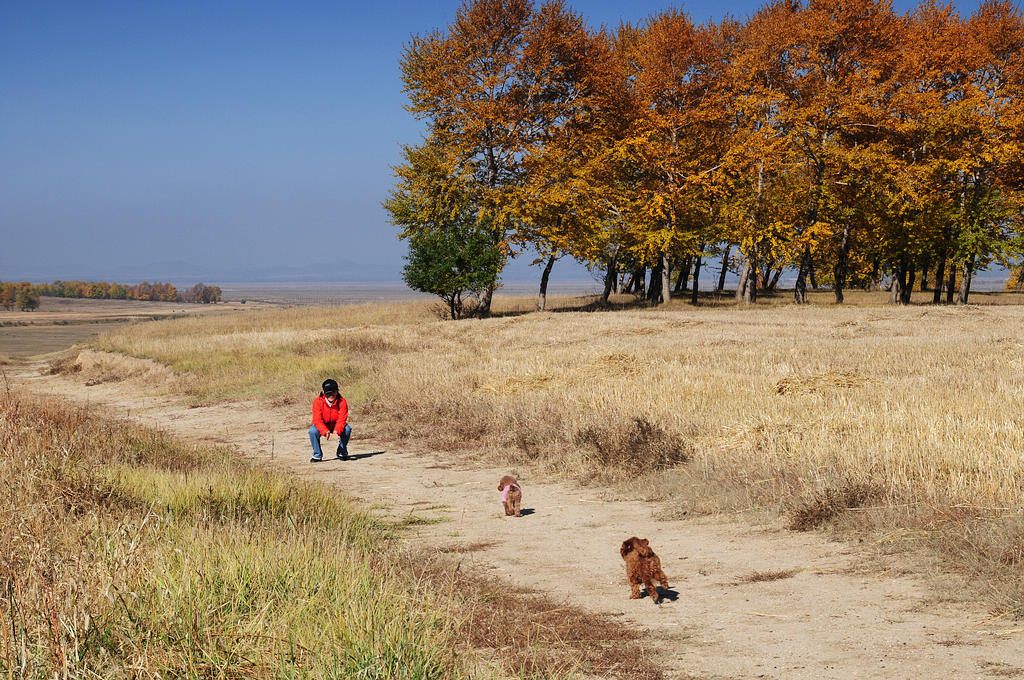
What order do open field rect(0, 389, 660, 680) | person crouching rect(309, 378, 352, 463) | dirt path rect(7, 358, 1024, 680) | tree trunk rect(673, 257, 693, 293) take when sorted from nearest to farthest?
1. open field rect(0, 389, 660, 680)
2. dirt path rect(7, 358, 1024, 680)
3. person crouching rect(309, 378, 352, 463)
4. tree trunk rect(673, 257, 693, 293)

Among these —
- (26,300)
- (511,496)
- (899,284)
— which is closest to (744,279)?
(899,284)

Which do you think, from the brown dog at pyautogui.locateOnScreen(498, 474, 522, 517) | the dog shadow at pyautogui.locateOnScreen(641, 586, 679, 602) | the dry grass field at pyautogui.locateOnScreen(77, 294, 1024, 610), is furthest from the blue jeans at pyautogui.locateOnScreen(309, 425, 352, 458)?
the dog shadow at pyautogui.locateOnScreen(641, 586, 679, 602)

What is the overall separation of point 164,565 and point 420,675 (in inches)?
72.8

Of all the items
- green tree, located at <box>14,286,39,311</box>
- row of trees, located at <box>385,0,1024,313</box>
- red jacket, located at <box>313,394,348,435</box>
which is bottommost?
green tree, located at <box>14,286,39,311</box>

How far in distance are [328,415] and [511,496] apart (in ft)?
17.5

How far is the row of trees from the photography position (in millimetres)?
36375

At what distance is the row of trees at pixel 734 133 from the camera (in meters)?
36.4

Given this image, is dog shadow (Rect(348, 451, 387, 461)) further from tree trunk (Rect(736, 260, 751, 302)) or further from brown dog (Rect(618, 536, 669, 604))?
tree trunk (Rect(736, 260, 751, 302))

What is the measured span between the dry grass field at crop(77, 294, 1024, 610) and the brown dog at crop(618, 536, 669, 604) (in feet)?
7.55

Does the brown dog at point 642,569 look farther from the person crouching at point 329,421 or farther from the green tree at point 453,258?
the green tree at point 453,258

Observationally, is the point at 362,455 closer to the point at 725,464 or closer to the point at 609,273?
the point at 725,464

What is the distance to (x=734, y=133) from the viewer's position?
1601 inches

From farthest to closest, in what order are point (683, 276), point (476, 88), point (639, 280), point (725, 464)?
point (683, 276) < point (639, 280) < point (476, 88) < point (725, 464)

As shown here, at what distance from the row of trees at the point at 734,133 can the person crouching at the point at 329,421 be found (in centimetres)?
2497
